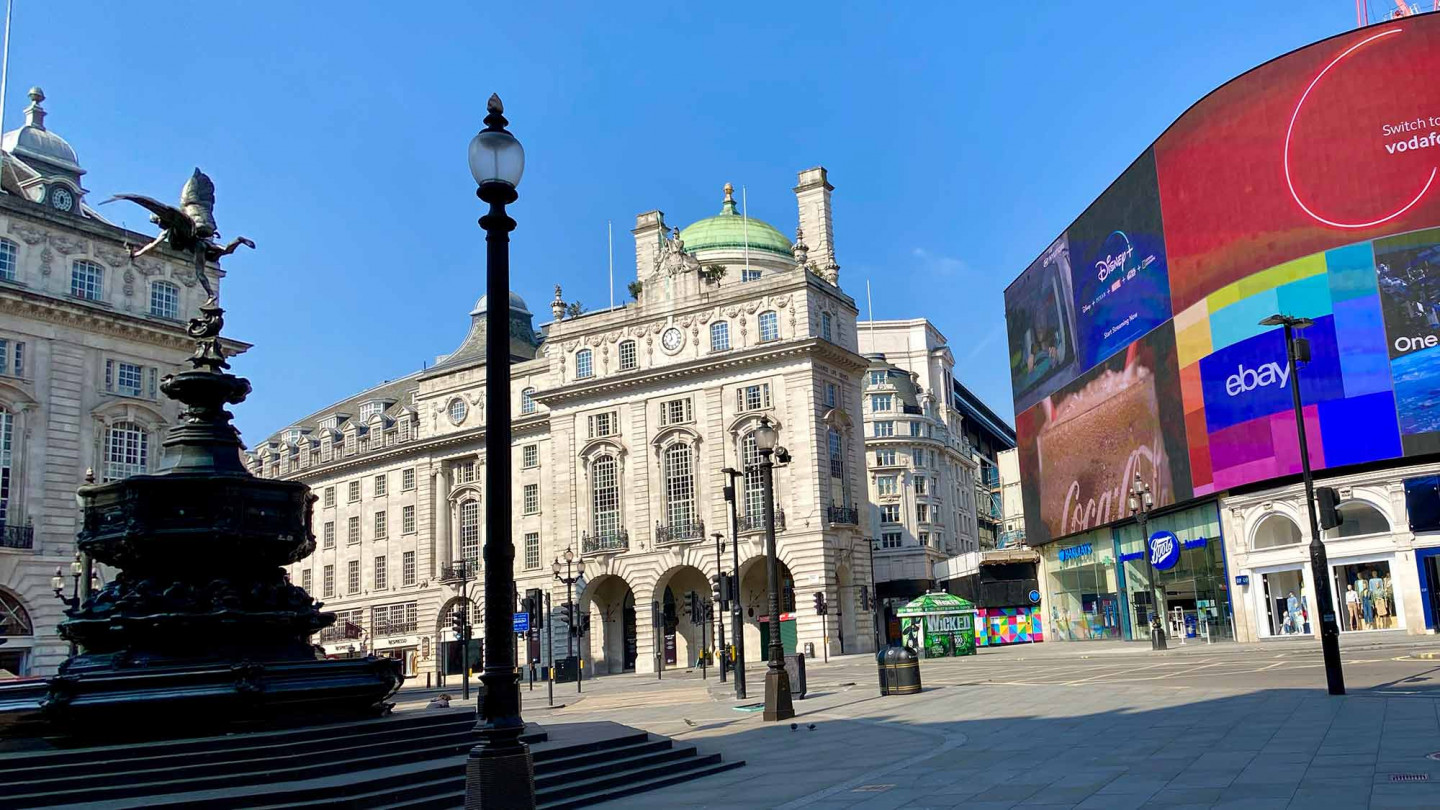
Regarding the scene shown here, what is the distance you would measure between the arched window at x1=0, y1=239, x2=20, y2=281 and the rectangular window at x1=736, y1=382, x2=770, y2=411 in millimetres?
35667

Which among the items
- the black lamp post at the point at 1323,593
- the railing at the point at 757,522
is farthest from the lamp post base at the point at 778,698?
the railing at the point at 757,522

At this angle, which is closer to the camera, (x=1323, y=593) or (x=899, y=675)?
(x=1323, y=593)

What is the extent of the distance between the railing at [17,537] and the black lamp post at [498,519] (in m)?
46.4

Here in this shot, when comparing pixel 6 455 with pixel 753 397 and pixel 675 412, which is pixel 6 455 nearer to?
pixel 675 412

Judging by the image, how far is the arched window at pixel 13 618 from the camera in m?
47.0

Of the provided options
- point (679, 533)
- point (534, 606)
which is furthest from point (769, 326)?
point (534, 606)

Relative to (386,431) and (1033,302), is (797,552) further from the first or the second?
(386,431)

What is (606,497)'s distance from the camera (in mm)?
68062

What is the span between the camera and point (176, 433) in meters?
16.0

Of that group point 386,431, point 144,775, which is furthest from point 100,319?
point 144,775

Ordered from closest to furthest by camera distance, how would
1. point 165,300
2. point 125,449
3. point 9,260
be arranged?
1. point 9,260
2. point 125,449
3. point 165,300

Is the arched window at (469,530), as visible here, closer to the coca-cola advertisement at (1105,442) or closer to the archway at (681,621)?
the archway at (681,621)

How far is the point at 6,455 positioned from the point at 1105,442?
2092 inches

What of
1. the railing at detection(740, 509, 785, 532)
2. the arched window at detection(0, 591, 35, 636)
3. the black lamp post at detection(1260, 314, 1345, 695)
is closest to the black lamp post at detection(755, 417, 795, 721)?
the black lamp post at detection(1260, 314, 1345, 695)
